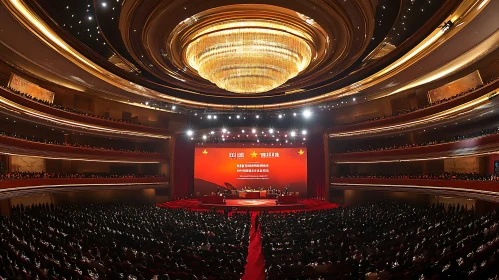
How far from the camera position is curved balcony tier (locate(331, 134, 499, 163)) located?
15.1 meters

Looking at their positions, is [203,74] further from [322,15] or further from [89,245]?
[89,245]

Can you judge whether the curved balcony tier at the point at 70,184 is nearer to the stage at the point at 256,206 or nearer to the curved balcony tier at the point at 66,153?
the curved balcony tier at the point at 66,153

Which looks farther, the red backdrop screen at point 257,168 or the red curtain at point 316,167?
the red backdrop screen at point 257,168

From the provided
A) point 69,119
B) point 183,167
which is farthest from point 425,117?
point 69,119

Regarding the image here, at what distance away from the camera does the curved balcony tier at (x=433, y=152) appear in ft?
49.4

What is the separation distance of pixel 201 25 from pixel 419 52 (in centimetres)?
996

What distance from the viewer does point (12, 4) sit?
421 inches

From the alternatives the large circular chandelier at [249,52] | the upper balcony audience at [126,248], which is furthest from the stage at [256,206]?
the large circular chandelier at [249,52]

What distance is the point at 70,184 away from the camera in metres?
21.5

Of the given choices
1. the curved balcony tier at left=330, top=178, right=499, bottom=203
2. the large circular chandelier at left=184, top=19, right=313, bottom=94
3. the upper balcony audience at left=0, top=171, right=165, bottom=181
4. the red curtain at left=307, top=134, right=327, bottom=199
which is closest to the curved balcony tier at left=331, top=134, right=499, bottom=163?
the red curtain at left=307, top=134, right=327, bottom=199

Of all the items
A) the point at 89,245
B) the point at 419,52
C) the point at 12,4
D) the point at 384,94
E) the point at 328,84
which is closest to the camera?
the point at 12,4

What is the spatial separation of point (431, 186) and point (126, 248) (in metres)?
16.9

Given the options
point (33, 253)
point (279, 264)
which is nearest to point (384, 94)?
point (279, 264)

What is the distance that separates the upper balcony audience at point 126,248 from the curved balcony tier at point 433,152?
11285mm
